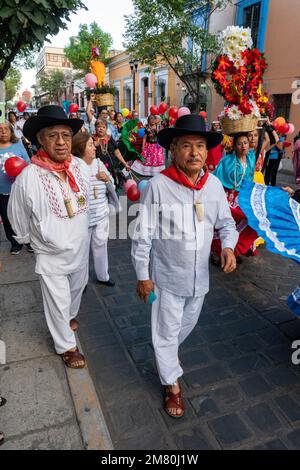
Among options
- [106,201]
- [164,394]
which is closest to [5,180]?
[106,201]

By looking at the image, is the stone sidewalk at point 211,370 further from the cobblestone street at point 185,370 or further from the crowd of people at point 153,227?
the crowd of people at point 153,227

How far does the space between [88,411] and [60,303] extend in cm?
85

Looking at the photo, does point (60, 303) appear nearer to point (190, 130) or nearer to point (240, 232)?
point (190, 130)

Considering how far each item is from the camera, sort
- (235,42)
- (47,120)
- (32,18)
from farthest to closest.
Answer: (235,42) → (32,18) → (47,120)

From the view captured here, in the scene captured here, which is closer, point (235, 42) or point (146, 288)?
point (146, 288)

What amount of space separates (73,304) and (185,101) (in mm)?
22405

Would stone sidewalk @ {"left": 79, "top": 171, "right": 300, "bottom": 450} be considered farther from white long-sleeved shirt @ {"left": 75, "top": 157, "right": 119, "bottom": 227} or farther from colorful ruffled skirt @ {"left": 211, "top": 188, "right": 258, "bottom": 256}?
white long-sleeved shirt @ {"left": 75, "top": 157, "right": 119, "bottom": 227}

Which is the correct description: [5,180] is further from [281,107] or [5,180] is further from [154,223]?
[281,107]

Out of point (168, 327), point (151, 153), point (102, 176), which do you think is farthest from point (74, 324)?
point (151, 153)

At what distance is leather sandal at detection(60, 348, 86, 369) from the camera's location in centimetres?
296

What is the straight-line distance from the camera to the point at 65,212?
9.03ft

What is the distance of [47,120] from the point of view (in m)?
2.61

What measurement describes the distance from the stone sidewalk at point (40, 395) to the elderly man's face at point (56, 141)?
1.74 m
